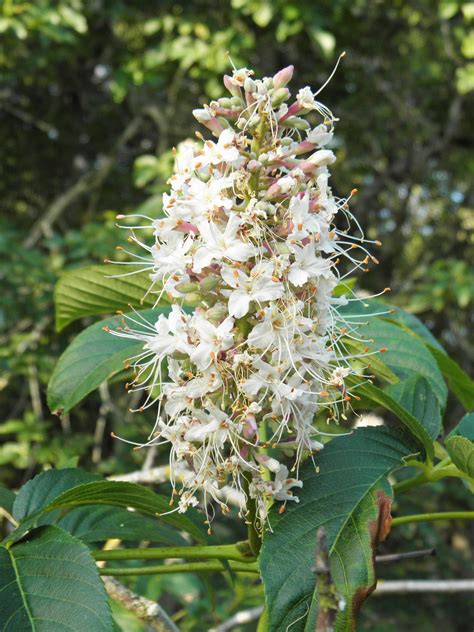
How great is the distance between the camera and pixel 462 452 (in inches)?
35.4

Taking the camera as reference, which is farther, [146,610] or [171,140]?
[171,140]

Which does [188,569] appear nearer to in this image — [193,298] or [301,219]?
[193,298]

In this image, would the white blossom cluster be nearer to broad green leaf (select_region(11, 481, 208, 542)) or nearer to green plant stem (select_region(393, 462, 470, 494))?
broad green leaf (select_region(11, 481, 208, 542))

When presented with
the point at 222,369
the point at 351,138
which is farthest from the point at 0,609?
the point at 351,138

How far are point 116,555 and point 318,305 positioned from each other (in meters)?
0.38

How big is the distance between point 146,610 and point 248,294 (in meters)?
0.57

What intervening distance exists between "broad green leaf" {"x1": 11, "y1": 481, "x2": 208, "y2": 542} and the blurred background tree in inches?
105

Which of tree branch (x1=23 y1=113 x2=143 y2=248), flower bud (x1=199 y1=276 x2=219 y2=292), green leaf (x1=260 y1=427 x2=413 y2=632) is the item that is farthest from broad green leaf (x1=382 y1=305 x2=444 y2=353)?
tree branch (x1=23 y1=113 x2=143 y2=248)

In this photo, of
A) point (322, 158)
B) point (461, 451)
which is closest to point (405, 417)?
point (461, 451)

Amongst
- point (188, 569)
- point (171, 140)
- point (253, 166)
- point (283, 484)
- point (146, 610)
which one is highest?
point (171, 140)

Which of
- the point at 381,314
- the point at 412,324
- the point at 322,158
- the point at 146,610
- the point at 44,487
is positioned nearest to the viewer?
the point at 322,158

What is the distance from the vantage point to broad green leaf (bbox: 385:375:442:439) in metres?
1.03

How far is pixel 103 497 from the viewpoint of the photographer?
932mm

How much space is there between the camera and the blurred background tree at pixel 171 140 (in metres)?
4.02
